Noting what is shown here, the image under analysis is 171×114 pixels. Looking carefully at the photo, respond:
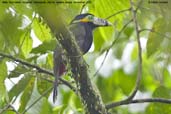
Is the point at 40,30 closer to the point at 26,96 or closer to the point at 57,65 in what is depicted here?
the point at 26,96

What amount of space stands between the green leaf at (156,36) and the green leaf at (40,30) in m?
0.41

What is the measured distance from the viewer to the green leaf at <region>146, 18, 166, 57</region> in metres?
2.16

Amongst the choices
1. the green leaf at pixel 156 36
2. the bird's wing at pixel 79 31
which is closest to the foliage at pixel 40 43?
the green leaf at pixel 156 36

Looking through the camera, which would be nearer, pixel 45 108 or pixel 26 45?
pixel 45 108

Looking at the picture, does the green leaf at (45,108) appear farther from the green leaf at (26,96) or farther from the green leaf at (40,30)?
the green leaf at (40,30)

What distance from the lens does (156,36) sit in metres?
2.23

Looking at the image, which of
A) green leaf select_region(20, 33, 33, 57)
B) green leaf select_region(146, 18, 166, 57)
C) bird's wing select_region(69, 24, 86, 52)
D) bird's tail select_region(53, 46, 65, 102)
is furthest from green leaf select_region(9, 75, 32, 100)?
bird's wing select_region(69, 24, 86, 52)

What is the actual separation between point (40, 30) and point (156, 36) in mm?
454

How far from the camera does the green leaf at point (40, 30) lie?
7.59 feet

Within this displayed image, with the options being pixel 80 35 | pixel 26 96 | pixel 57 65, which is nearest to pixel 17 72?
pixel 26 96

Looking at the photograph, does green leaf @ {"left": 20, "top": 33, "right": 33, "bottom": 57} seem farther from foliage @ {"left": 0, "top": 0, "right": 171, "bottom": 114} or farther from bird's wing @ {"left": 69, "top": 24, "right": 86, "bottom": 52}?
bird's wing @ {"left": 69, "top": 24, "right": 86, "bottom": 52}

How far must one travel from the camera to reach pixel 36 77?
2.38 m

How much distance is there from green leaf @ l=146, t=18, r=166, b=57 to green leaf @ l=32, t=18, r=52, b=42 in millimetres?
409

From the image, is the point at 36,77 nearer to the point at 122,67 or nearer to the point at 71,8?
the point at 71,8
